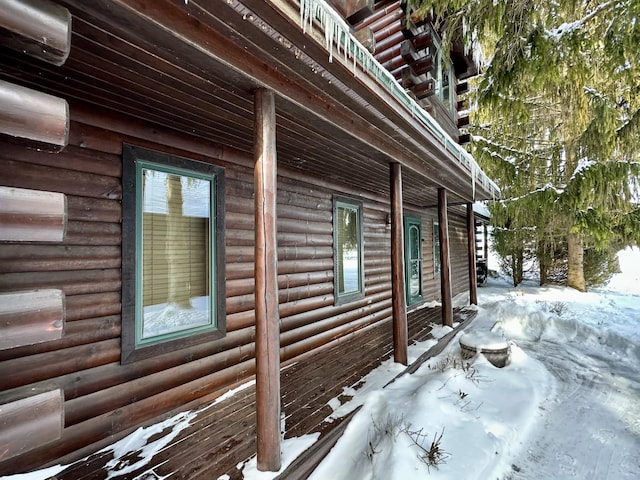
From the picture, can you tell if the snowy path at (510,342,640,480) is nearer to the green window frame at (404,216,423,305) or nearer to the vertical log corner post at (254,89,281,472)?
the vertical log corner post at (254,89,281,472)

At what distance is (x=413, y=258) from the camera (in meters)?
7.41

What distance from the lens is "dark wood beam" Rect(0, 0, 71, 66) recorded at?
1.04 m

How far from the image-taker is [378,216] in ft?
20.2

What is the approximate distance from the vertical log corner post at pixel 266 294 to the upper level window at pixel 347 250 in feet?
9.55

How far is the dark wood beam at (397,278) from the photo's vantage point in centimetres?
367

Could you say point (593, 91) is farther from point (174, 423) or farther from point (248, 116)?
point (174, 423)

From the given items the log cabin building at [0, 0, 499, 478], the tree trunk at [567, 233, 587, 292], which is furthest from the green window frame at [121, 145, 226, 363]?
the tree trunk at [567, 233, 587, 292]

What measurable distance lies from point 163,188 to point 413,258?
19.5ft

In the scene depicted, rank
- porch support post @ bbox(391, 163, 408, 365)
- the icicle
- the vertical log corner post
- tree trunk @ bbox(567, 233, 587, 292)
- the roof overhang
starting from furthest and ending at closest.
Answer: tree trunk @ bbox(567, 233, 587, 292) < porch support post @ bbox(391, 163, 408, 365) < the vertical log corner post < the icicle < the roof overhang

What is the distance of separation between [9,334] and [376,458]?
2231mm

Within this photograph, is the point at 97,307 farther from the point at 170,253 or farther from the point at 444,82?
the point at 444,82

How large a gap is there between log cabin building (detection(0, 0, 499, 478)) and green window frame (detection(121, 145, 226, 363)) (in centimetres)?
1

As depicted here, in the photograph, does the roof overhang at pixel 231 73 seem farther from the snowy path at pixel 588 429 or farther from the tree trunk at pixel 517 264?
the tree trunk at pixel 517 264

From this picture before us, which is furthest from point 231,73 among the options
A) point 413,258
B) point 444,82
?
point 413,258
